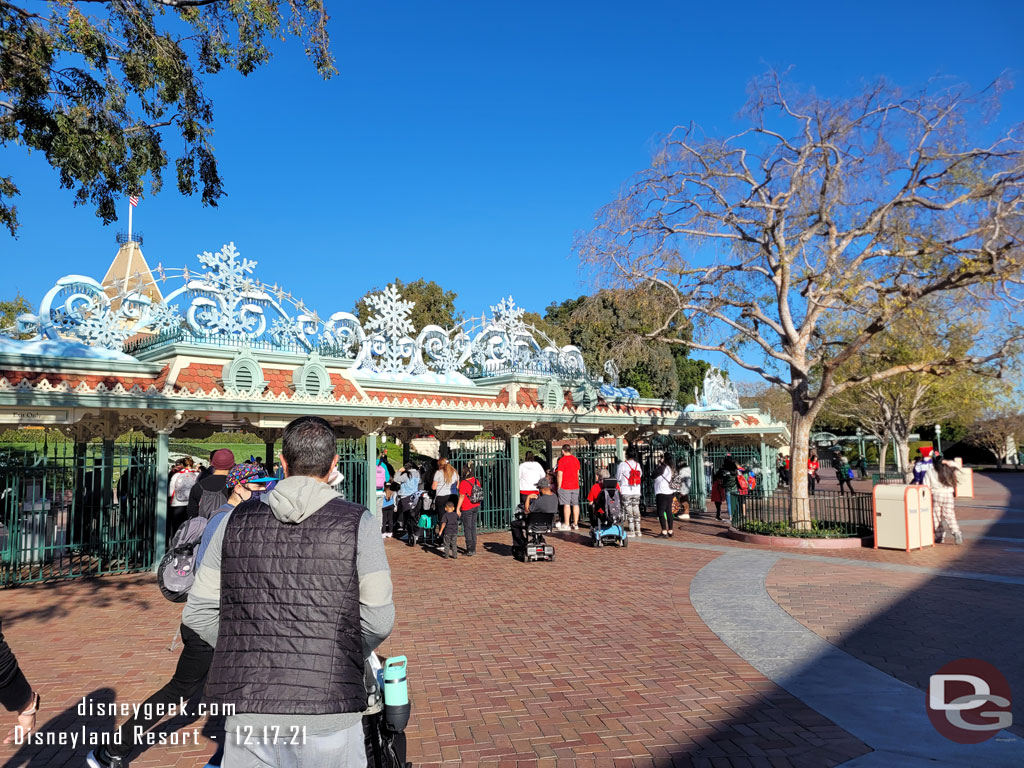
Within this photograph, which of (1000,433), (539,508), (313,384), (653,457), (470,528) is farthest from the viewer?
(1000,433)

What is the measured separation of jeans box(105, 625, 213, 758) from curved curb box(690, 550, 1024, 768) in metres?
3.67

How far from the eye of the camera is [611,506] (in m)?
12.6

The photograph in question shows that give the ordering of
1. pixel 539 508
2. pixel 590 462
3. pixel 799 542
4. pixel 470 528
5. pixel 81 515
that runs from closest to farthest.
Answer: pixel 81 515 < pixel 539 508 < pixel 470 528 < pixel 799 542 < pixel 590 462

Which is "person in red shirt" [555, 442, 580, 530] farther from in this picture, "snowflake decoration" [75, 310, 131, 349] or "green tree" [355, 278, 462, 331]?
"green tree" [355, 278, 462, 331]

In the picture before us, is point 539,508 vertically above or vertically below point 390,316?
below

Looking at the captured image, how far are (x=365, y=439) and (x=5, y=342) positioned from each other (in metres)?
6.17

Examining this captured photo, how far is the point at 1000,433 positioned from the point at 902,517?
127 feet

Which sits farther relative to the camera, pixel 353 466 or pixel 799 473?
pixel 799 473

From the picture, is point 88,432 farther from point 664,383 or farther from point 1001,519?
point 664,383

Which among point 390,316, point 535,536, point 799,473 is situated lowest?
point 535,536

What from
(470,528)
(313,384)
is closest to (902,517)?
(470,528)

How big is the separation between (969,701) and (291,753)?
4946 mm

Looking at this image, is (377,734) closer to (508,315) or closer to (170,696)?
(170,696)

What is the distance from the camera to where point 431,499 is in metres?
13.2
